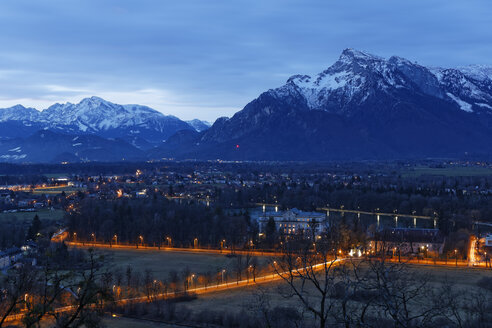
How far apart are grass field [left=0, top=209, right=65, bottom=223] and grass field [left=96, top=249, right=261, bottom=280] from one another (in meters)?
25.2

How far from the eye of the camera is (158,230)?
65250mm

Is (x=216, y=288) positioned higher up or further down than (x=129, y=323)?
higher up

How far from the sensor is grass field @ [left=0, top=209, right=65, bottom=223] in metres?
78.2

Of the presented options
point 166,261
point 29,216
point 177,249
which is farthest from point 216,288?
point 29,216

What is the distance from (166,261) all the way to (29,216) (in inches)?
1572

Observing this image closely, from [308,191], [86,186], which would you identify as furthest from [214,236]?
[86,186]

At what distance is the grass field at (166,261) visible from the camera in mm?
48625

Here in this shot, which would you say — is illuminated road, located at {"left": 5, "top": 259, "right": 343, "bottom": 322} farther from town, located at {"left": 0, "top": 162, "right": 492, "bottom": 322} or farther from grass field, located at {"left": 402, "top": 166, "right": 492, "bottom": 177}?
grass field, located at {"left": 402, "top": 166, "right": 492, "bottom": 177}

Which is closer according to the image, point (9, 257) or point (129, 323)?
point (129, 323)

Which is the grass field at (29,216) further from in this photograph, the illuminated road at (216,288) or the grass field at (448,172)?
the grass field at (448,172)

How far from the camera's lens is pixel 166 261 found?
53.2 meters

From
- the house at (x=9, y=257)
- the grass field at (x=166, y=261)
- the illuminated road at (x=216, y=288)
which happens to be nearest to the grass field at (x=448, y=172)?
the grass field at (x=166, y=261)

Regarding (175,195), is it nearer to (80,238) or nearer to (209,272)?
(80,238)

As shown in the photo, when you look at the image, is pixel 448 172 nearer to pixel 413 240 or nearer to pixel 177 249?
pixel 413 240
